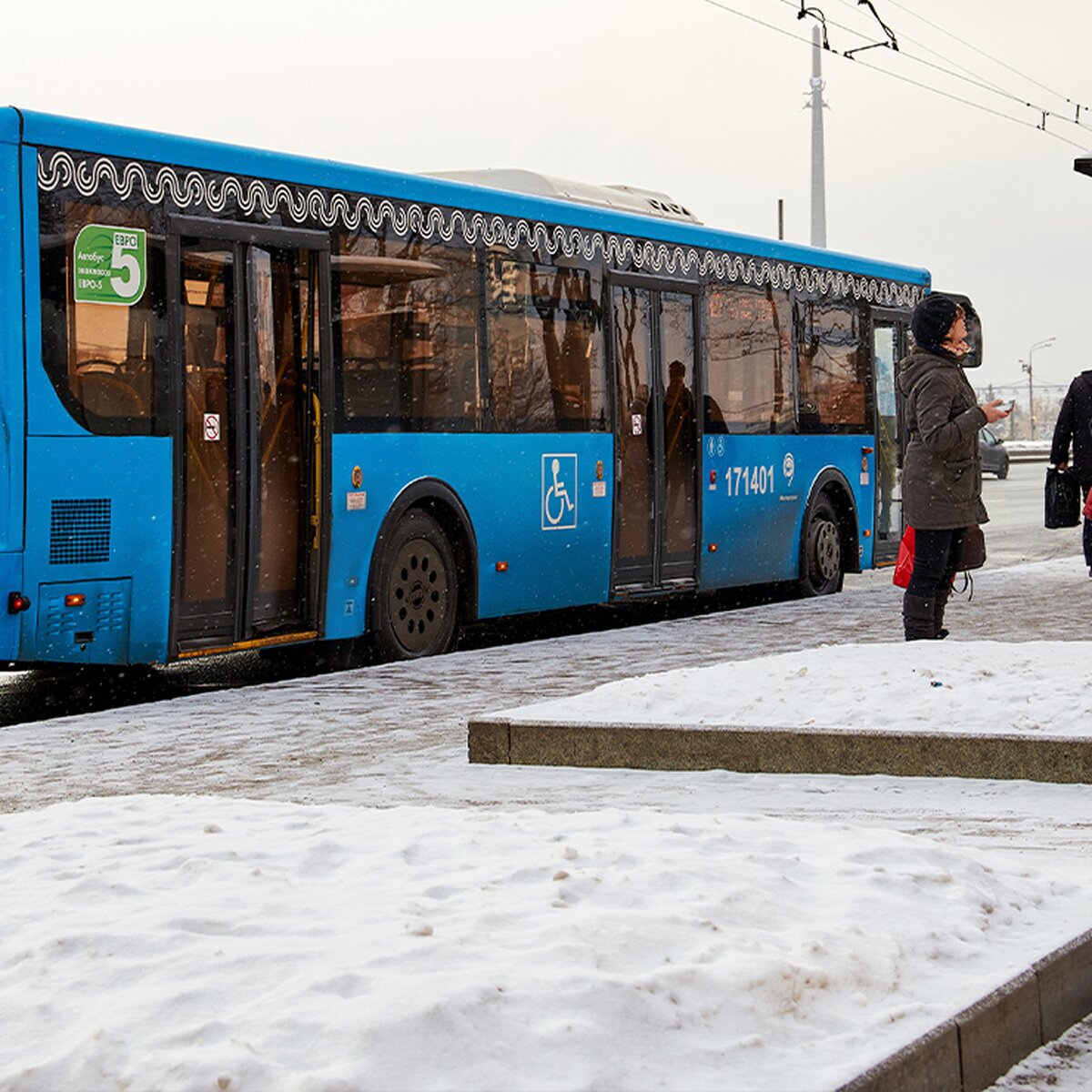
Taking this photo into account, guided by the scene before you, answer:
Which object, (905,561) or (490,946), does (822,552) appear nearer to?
(905,561)

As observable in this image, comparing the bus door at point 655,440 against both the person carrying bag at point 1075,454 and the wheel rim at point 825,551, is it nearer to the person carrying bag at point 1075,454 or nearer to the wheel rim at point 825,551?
the wheel rim at point 825,551

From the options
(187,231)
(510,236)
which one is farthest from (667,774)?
(510,236)

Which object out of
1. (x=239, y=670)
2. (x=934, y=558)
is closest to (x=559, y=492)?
(x=239, y=670)

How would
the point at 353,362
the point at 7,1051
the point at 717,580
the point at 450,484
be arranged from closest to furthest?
the point at 7,1051 < the point at 353,362 < the point at 450,484 < the point at 717,580

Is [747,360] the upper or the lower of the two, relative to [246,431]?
upper

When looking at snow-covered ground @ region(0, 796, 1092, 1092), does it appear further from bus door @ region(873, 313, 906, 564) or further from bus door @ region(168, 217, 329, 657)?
bus door @ region(873, 313, 906, 564)

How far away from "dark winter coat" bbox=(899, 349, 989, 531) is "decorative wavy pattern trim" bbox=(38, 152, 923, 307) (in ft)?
11.6

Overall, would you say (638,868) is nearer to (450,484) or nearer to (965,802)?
(965,802)

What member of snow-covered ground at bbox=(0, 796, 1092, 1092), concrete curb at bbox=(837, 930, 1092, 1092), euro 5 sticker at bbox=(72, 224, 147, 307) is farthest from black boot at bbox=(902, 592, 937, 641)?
concrete curb at bbox=(837, 930, 1092, 1092)

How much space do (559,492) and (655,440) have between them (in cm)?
150

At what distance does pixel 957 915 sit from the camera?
517cm

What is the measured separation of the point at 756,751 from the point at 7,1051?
4572 mm

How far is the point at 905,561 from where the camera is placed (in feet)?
41.5

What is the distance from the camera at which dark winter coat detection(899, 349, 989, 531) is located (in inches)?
460
